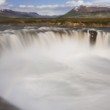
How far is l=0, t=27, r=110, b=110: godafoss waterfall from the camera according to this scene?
14852 millimetres

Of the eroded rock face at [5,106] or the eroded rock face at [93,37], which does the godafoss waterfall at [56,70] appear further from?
the eroded rock face at [5,106]

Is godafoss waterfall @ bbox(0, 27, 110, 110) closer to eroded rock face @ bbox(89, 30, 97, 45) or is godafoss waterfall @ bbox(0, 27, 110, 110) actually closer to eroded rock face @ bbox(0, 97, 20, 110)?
eroded rock face @ bbox(89, 30, 97, 45)

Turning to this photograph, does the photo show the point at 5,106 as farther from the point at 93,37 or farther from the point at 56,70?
the point at 93,37

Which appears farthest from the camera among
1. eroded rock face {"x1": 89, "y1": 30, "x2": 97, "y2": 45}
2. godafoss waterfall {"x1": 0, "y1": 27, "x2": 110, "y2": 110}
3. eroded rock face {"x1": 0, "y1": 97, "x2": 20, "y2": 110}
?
eroded rock face {"x1": 89, "y1": 30, "x2": 97, "y2": 45}

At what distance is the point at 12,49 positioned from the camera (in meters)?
25.9

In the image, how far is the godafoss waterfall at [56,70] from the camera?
14852 mm

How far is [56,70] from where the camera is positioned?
74.1 ft

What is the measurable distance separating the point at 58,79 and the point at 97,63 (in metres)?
7.12

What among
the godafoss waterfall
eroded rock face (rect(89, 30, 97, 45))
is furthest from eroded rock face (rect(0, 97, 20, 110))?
eroded rock face (rect(89, 30, 97, 45))

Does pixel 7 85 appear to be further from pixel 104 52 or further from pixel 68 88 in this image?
pixel 104 52

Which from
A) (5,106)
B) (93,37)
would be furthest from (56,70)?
(93,37)

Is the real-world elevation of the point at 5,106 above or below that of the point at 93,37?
above

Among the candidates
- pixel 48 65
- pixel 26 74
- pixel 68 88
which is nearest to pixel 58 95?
pixel 68 88

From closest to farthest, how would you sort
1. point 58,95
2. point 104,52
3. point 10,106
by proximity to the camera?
point 10,106 < point 58,95 < point 104,52
